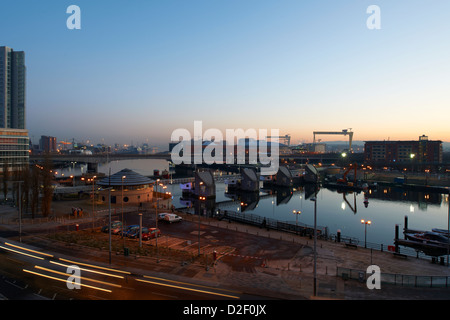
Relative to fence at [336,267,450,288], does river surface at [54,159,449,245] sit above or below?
below

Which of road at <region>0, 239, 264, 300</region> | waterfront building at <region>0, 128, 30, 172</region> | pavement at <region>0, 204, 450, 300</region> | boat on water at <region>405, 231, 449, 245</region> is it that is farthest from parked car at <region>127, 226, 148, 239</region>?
waterfront building at <region>0, 128, 30, 172</region>

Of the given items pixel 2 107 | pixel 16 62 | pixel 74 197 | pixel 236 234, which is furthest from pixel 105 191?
pixel 16 62

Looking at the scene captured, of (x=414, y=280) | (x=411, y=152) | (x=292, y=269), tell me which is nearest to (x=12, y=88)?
(x=292, y=269)

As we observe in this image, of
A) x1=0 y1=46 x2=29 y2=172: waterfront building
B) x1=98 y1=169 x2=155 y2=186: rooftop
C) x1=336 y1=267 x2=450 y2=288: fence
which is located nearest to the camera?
x1=336 y1=267 x2=450 y2=288: fence

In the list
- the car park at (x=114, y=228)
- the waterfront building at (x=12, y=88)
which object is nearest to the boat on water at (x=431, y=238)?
the car park at (x=114, y=228)

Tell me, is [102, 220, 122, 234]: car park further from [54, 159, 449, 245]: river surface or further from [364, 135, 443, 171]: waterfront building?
[364, 135, 443, 171]: waterfront building
